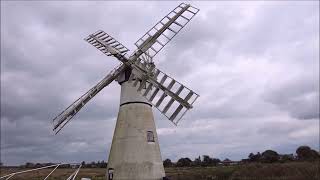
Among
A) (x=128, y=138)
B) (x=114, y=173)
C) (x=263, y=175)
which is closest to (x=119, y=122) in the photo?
(x=128, y=138)

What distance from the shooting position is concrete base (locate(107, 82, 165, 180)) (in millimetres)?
22562

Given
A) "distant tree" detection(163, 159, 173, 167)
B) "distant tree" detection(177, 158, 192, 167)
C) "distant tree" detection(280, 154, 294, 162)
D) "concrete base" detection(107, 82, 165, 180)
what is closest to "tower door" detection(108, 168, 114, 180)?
"concrete base" detection(107, 82, 165, 180)

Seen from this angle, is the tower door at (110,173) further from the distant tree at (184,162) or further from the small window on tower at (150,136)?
the distant tree at (184,162)

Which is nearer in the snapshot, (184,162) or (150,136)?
(150,136)

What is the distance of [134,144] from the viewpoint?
2284 centimetres

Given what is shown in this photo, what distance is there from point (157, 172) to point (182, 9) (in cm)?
1094

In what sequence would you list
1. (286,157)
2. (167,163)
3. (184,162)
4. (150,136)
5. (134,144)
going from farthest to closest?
(167,163)
(184,162)
(286,157)
(150,136)
(134,144)

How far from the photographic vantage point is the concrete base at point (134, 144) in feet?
74.0

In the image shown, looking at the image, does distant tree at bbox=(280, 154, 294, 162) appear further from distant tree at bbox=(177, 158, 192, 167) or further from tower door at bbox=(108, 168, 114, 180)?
tower door at bbox=(108, 168, 114, 180)

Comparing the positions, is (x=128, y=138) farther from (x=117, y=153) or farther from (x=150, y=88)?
(x=150, y=88)

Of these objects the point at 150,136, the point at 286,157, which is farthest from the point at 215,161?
the point at 150,136

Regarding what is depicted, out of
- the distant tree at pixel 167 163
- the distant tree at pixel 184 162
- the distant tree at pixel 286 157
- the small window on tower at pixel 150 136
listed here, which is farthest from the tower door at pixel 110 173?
the distant tree at pixel 184 162

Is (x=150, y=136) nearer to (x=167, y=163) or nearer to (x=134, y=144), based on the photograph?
(x=134, y=144)

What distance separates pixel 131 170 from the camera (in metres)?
22.5
